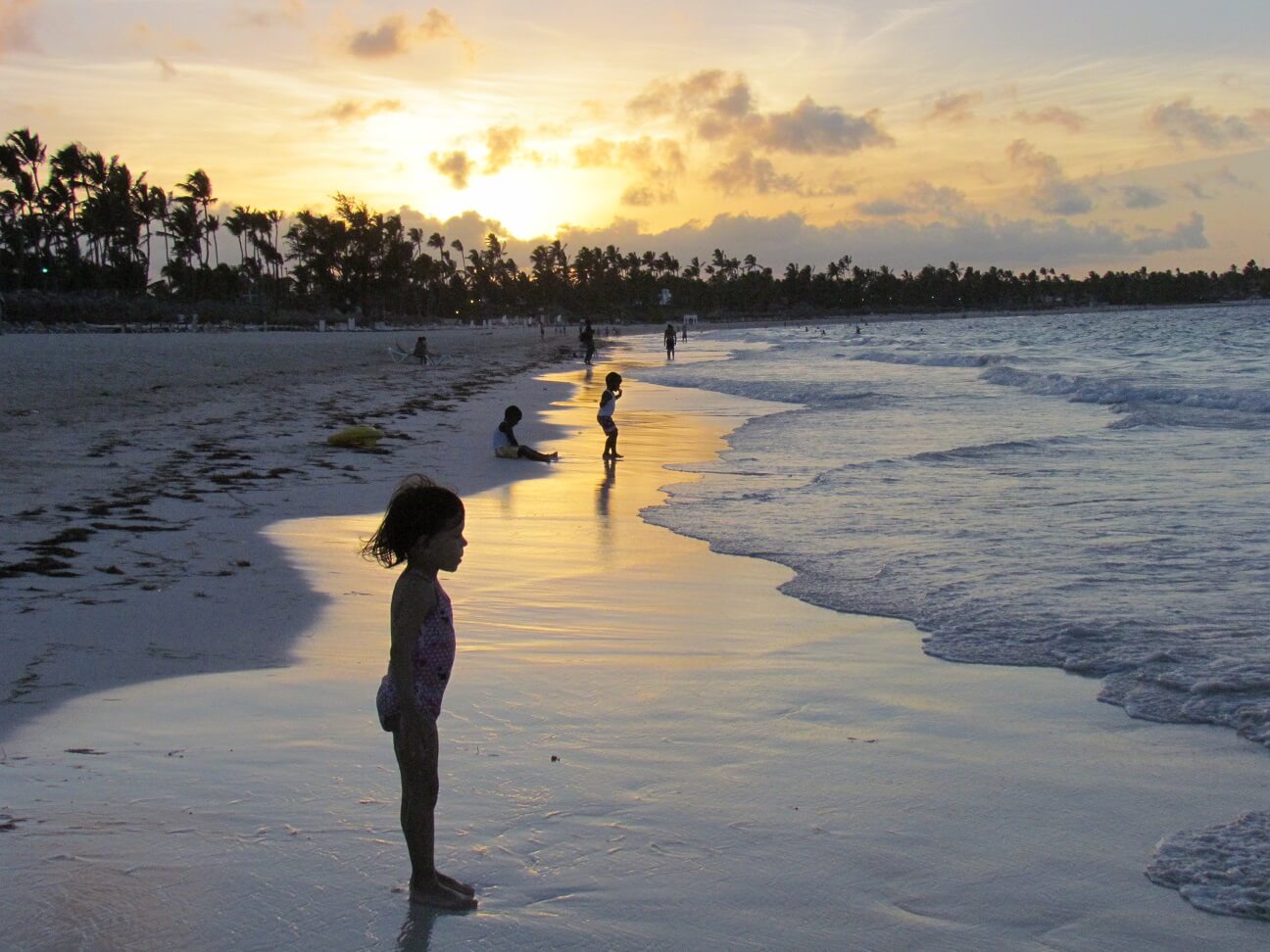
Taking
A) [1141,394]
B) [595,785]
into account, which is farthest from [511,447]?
[1141,394]

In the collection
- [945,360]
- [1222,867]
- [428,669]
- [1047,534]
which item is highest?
[945,360]

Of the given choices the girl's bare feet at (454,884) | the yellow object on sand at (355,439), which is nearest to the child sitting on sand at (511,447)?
the yellow object on sand at (355,439)

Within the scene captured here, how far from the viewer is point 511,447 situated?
14586 mm

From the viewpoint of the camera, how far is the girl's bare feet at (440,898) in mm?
3203

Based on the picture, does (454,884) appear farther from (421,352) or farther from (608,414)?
Answer: (421,352)

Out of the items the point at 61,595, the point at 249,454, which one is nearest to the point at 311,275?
the point at 249,454

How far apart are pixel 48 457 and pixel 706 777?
987cm

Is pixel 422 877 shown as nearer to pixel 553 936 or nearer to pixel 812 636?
pixel 553 936

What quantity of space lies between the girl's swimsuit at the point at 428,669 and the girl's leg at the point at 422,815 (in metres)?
0.06

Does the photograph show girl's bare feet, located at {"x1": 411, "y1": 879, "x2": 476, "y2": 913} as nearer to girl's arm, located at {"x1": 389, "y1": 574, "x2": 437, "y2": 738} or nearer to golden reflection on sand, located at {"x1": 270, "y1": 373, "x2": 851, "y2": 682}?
girl's arm, located at {"x1": 389, "y1": 574, "x2": 437, "y2": 738}

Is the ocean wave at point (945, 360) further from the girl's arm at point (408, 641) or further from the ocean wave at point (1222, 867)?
the girl's arm at point (408, 641)

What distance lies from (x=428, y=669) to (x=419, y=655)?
2.0 inches

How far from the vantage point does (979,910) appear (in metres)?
3.29

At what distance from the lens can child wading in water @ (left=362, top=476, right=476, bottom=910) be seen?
327cm
